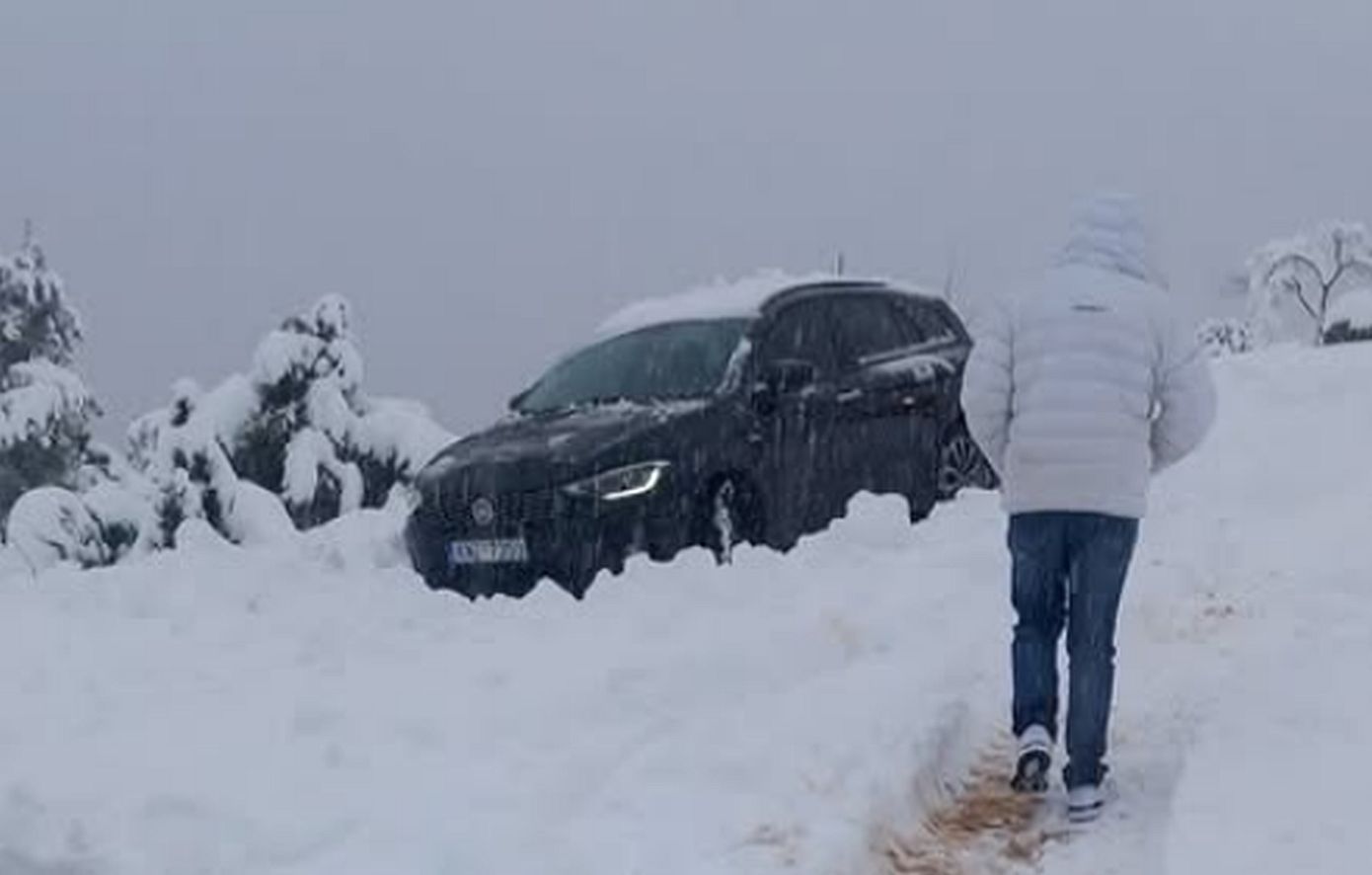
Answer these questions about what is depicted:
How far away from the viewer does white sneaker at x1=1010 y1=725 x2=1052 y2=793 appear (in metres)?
6.52

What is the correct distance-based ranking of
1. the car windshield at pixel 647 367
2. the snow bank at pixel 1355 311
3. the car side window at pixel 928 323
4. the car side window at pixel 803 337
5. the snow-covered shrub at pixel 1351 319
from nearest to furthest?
the car windshield at pixel 647 367
the car side window at pixel 803 337
the car side window at pixel 928 323
the snow-covered shrub at pixel 1351 319
the snow bank at pixel 1355 311

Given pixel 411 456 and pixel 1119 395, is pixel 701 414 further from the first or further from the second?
pixel 411 456

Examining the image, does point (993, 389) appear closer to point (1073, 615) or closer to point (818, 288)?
point (1073, 615)

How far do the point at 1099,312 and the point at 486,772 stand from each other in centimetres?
223

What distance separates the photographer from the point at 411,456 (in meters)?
17.4

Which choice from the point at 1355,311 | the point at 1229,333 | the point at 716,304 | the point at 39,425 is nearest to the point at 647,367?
the point at 716,304

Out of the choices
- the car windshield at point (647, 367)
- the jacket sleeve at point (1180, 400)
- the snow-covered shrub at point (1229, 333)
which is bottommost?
the snow-covered shrub at point (1229, 333)

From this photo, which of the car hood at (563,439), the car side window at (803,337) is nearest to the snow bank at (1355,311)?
the car side window at (803,337)

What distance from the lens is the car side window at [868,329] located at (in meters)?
12.6

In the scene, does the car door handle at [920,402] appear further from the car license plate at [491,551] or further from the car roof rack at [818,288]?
the car license plate at [491,551]

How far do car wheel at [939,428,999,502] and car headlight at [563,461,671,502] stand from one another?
2.81 meters

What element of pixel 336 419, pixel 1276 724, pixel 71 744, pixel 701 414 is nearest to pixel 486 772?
pixel 71 744

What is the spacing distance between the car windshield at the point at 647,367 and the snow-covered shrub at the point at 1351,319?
17.4m

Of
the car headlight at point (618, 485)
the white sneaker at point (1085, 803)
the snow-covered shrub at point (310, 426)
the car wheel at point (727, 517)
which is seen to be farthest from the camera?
the snow-covered shrub at point (310, 426)
